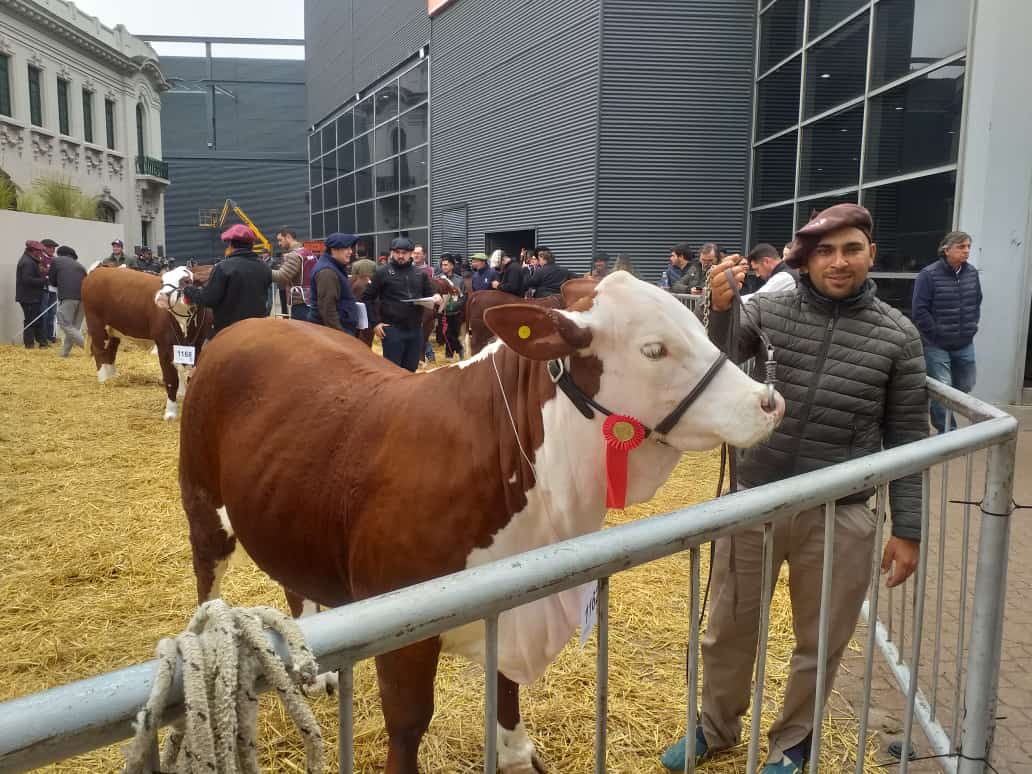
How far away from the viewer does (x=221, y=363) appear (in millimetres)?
3016

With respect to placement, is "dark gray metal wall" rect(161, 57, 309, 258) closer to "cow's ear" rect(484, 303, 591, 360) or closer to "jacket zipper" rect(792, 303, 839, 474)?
"jacket zipper" rect(792, 303, 839, 474)

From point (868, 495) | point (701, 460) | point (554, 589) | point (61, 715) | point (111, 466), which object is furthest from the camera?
point (701, 460)

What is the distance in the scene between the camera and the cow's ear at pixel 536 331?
1.98 meters


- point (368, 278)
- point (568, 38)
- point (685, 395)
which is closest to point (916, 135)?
point (368, 278)

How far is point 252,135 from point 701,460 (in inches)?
1740

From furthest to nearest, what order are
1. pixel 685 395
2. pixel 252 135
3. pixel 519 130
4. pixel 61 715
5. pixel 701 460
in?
1. pixel 252 135
2. pixel 519 130
3. pixel 701 460
4. pixel 685 395
5. pixel 61 715

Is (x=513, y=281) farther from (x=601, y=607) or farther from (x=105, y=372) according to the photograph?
(x=601, y=607)

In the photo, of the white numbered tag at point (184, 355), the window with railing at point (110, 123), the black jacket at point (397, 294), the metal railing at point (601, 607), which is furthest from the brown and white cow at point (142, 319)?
the window with railing at point (110, 123)

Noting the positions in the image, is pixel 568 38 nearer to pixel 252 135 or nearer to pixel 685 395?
pixel 685 395

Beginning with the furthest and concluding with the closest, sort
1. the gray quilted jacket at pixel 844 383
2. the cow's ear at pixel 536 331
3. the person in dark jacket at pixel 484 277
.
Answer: the person in dark jacket at pixel 484 277 → the gray quilted jacket at pixel 844 383 → the cow's ear at pixel 536 331

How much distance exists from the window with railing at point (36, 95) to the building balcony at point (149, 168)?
6423mm

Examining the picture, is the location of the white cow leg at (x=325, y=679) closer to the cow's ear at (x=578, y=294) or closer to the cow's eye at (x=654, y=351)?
the cow's ear at (x=578, y=294)

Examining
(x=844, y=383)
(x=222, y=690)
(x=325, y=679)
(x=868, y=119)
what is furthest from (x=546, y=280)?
(x=222, y=690)

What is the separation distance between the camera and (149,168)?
121 feet
